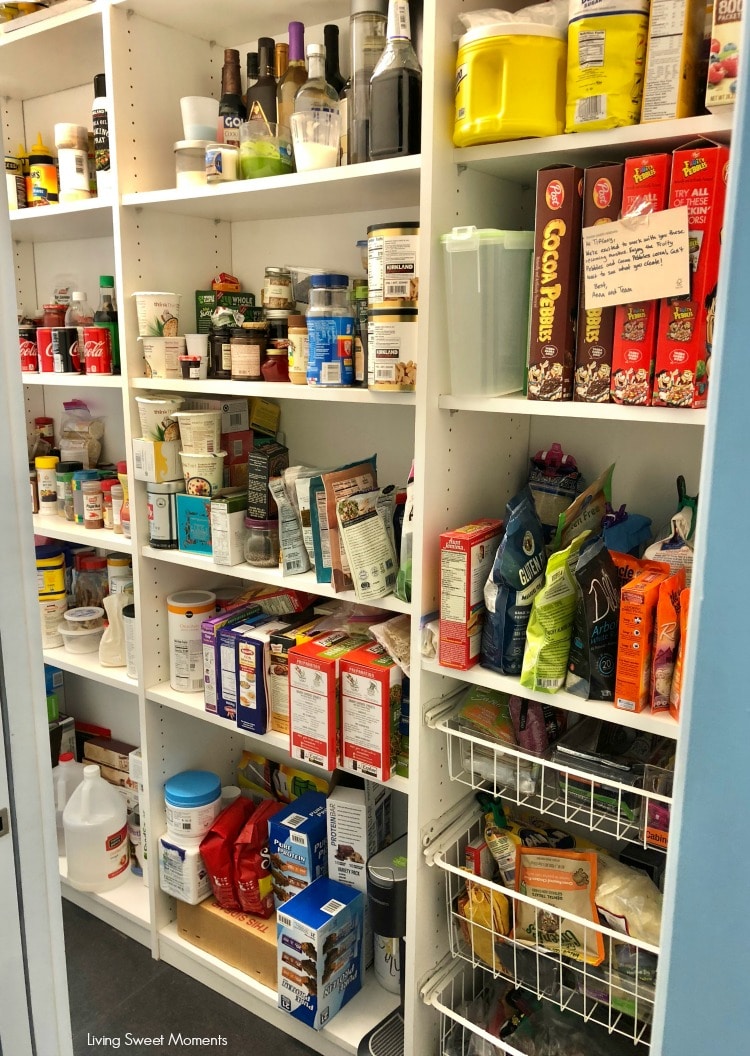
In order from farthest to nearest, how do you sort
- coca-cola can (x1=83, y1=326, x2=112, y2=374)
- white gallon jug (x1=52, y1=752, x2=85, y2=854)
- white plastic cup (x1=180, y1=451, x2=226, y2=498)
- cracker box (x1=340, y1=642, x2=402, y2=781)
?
white gallon jug (x1=52, y1=752, x2=85, y2=854)
coca-cola can (x1=83, y1=326, x2=112, y2=374)
white plastic cup (x1=180, y1=451, x2=226, y2=498)
cracker box (x1=340, y1=642, x2=402, y2=781)

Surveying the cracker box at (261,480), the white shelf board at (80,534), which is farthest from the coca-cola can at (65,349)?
the cracker box at (261,480)

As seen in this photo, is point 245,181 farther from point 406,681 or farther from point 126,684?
point 126,684

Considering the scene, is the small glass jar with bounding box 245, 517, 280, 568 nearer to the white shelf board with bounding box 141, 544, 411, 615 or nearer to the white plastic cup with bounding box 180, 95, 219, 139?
the white shelf board with bounding box 141, 544, 411, 615

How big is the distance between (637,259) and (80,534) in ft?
5.00

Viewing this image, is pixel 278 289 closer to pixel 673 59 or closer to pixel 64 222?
pixel 64 222

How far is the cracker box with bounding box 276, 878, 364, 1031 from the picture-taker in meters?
1.67

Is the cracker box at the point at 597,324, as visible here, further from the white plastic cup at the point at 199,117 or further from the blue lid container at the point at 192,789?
the blue lid container at the point at 192,789

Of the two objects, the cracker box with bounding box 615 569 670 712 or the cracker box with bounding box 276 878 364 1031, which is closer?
the cracker box with bounding box 615 569 670 712

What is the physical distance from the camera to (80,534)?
2.06 metres

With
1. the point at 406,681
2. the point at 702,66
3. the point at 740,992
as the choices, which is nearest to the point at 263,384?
the point at 406,681

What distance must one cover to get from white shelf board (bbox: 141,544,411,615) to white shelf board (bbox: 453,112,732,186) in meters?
Answer: 0.76

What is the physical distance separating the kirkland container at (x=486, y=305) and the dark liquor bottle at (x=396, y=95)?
0.62 feet

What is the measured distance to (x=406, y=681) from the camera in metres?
1.58

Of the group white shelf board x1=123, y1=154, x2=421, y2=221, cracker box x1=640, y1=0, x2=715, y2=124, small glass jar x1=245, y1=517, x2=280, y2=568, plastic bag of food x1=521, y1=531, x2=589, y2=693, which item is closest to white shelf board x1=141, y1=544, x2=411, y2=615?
small glass jar x1=245, y1=517, x2=280, y2=568
